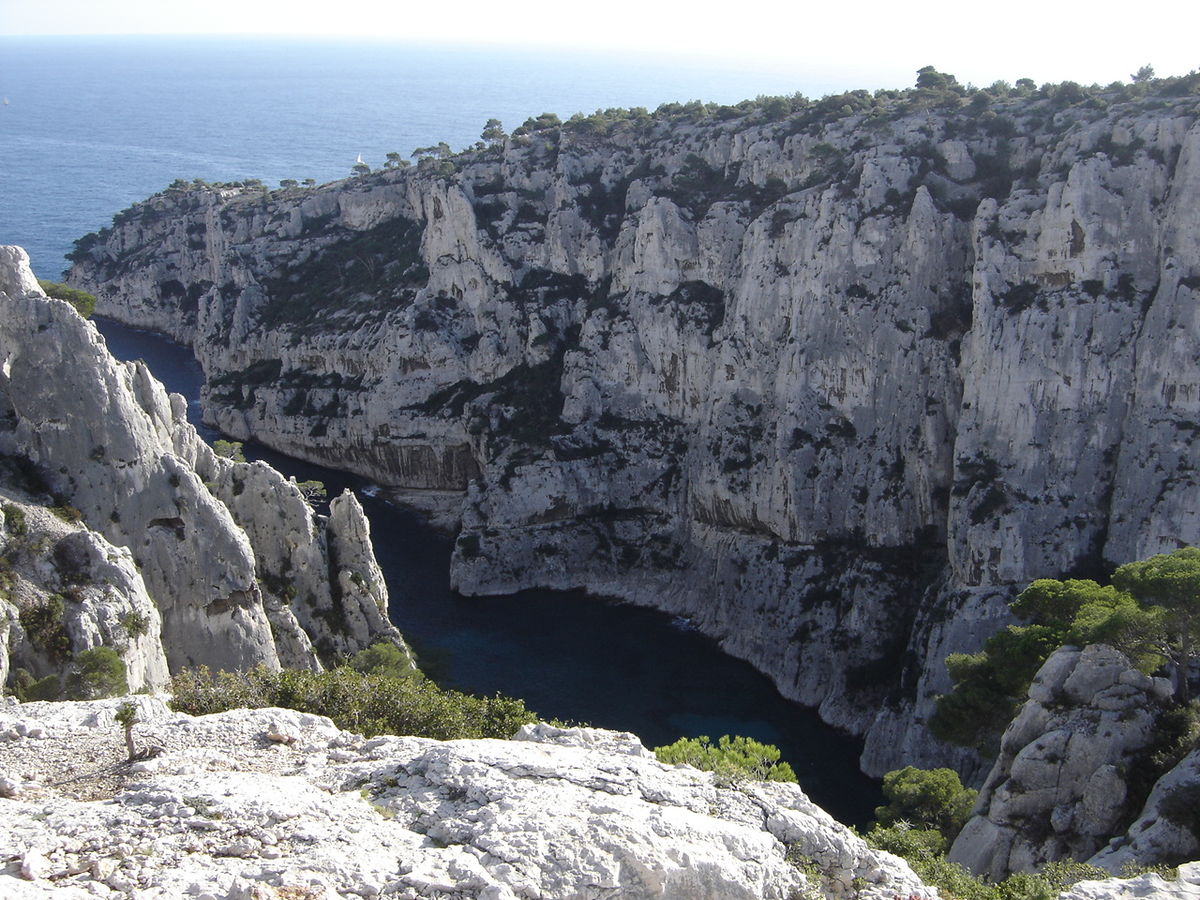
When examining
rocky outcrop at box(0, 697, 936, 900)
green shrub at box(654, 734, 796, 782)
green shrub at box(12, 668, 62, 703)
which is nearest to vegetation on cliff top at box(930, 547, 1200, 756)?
green shrub at box(654, 734, 796, 782)

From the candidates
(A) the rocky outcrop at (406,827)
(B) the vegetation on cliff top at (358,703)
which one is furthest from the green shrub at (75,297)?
(A) the rocky outcrop at (406,827)

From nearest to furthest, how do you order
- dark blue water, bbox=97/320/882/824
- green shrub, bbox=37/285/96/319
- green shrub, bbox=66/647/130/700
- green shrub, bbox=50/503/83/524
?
green shrub, bbox=66/647/130/700, green shrub, bbox=50/503/83/524, green shrub, bbox=37/285/96/319, dark blue water, bbox=97/320/882/824

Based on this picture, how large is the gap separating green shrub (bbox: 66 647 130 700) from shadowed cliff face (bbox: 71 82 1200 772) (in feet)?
129

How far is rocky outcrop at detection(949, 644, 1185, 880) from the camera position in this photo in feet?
118

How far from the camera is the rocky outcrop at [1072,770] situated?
36000 mm

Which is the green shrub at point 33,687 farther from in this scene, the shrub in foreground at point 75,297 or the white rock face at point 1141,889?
the white rock face at point 1141,889

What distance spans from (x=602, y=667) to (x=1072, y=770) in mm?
38058

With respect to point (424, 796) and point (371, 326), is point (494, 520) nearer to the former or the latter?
point (371, 326)

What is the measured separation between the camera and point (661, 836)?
20125 millimetres

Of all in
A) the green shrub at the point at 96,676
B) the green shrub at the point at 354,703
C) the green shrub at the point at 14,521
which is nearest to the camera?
the green shrub at the point at 354,703

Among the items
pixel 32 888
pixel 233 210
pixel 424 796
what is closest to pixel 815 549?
pixel 424 796

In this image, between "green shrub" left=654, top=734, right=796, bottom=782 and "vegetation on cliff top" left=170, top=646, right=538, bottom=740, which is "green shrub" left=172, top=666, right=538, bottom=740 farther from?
"green shrub" left=654, top=734, right=796, bottom=782

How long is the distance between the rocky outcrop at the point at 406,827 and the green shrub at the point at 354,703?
5.26 meters

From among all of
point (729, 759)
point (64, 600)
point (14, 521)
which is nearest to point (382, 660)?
point (64, 600)
